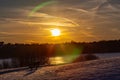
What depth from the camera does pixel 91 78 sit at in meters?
31.1

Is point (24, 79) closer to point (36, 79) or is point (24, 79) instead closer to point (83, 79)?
point (36, 79)

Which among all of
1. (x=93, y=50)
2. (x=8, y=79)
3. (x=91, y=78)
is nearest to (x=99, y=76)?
(x=91, y=78)

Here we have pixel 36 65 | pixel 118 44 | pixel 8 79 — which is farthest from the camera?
pixel 118 44

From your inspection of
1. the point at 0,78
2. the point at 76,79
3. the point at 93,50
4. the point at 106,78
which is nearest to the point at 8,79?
the point at 0,78

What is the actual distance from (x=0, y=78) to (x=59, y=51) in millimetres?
95092

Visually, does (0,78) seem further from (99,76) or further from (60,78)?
(99,76)

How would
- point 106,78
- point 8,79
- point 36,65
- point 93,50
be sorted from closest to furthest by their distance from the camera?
point 106,78 < point 8,79 < point 36,65 < point 93,50

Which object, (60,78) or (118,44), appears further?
(118,44)

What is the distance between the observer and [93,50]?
129125 mm

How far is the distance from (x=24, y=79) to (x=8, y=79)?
2047 millimetres

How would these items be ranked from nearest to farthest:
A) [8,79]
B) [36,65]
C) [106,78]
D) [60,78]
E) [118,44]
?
[106,78] < [60,78] < [8,79] < [36,65] < [118,44]

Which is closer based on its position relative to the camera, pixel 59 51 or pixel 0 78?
pixel 0 78

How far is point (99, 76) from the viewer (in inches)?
1257

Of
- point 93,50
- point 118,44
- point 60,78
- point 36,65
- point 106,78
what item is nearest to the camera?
point 106,78
